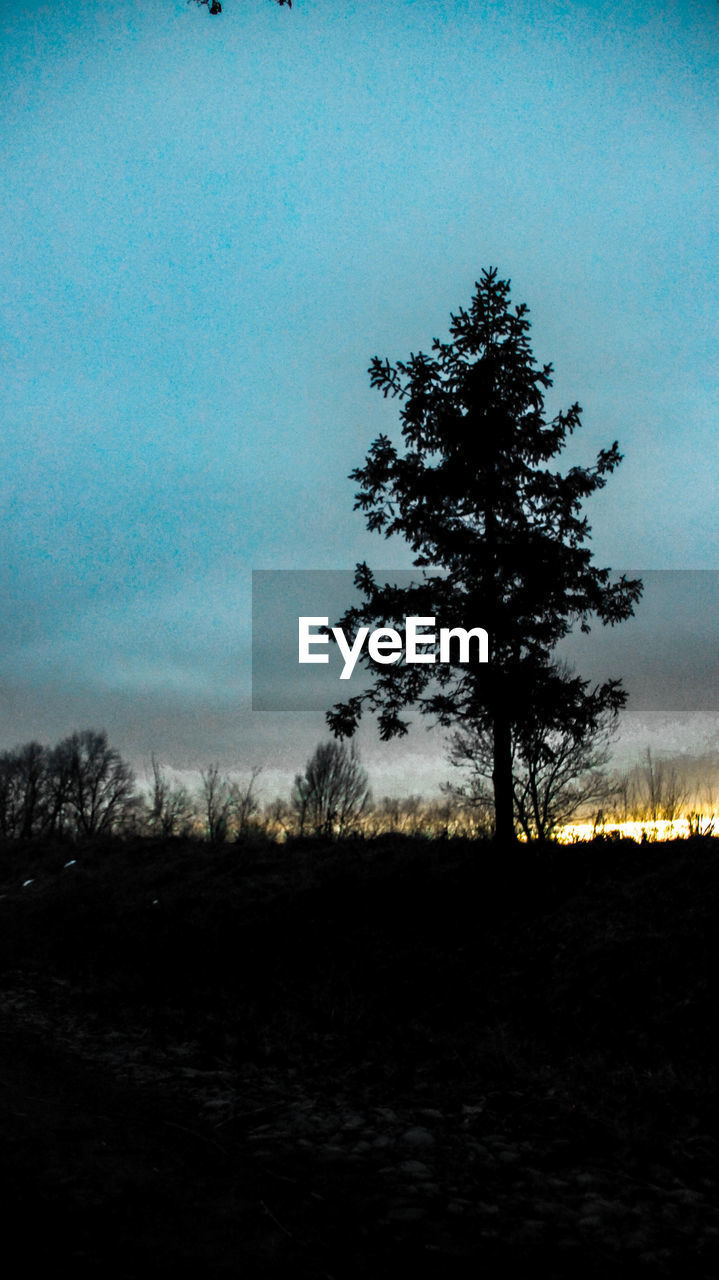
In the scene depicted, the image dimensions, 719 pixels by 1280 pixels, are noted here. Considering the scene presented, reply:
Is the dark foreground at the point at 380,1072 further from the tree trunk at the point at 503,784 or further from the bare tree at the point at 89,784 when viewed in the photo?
the bare tree at the point at 89,784

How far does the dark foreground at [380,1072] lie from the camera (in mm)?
3725

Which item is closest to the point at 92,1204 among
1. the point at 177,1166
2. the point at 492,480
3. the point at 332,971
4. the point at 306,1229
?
the point at 177,1166

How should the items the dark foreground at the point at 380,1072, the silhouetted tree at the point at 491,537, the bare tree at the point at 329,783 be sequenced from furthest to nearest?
the bare tree at the point at 329,783 < the silhouetted tree at the point at 491,537 < the dark foreground at the point at 380,1072

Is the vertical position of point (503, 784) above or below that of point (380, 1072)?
above

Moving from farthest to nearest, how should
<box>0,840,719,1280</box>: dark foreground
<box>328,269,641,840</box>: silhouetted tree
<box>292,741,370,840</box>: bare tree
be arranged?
<box>292,741,370,840</box>: bare tree → <box>328,269,641,840</box>: silhouetted tree → <box>0,840,719,1280</box>: dark foreground

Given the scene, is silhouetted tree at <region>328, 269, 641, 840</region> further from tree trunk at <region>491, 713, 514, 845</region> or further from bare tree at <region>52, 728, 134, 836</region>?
bare tree at <region>52, 728, 134, 836</region>

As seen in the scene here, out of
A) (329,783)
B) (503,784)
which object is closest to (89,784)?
(329,783)

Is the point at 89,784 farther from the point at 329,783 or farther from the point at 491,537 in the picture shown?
the point at 491,537

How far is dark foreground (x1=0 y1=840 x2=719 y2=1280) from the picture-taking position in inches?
147

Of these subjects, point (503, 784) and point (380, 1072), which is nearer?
point (380, 1072)

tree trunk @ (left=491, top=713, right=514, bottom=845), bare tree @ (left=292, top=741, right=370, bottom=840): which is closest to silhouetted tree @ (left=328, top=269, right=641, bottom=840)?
tree trunk @ (left=491, top=713, right=514, bottom=845)

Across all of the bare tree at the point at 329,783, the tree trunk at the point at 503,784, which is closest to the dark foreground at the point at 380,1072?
the tree trunk at the point at 503,784

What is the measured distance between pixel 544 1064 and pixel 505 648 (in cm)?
776

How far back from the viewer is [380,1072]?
23.2ft
